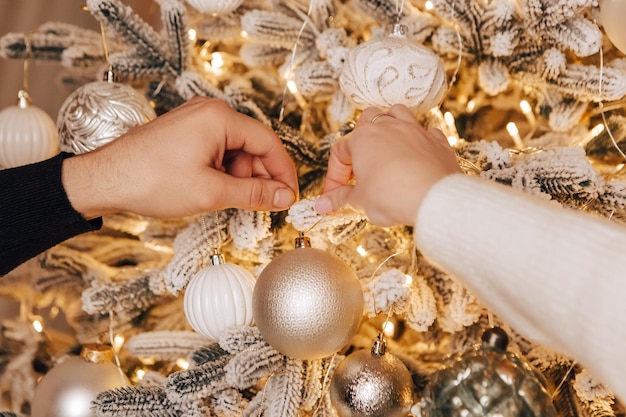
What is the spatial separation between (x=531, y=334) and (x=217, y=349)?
45 cm

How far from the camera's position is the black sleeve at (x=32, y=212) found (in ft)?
3.09

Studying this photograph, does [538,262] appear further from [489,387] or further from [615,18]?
[615,18]

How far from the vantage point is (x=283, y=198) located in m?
0.93

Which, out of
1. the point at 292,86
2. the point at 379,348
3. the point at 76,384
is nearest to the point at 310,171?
the point at 292,86

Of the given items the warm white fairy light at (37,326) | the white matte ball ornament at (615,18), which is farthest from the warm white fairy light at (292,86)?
the warm white fairy light at (37,326)

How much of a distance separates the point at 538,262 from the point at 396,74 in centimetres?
34

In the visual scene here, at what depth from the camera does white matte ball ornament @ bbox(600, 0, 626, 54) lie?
2.71ft

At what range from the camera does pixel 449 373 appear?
26.6 inches

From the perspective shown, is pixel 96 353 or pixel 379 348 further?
pixel 96 353

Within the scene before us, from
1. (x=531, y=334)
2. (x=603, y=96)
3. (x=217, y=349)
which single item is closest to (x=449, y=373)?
(x=531, y=334)

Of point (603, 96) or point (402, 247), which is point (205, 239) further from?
point (603, 96)

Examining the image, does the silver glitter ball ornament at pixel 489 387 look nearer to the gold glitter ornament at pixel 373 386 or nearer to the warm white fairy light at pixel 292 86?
the gold glitter ornament at pixel 373 386

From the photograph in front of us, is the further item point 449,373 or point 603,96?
point 603,96

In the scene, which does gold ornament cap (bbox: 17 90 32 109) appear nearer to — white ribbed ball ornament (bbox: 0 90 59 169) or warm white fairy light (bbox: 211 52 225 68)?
white ribbed ball ornament (bbox: 0 90 59 169)
